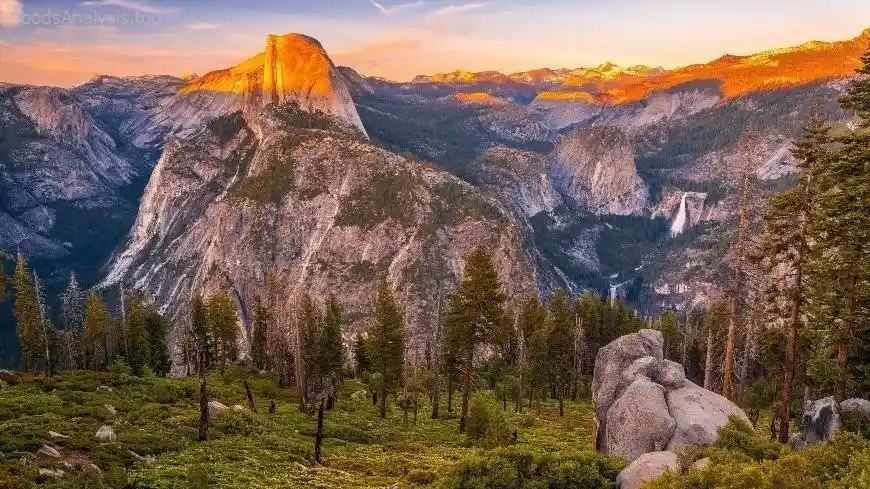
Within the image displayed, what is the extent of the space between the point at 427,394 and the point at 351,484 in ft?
196

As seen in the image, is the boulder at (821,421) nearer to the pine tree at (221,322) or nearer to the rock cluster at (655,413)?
the rock cluster at (655,413)

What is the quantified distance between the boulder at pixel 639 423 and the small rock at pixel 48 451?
28809 mm

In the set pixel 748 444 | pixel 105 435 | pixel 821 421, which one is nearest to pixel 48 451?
pixel 105 435

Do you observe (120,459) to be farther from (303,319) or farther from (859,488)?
(303,319)

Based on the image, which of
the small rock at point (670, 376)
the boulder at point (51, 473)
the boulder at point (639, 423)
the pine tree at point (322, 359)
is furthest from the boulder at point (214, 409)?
the small rock at point (670, 376)

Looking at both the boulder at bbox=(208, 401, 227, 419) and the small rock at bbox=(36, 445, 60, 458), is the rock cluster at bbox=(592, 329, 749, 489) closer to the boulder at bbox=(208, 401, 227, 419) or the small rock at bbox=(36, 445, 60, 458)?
the boulder at bbox=(208, 401, 227, 419)

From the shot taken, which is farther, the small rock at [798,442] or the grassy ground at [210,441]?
the small rock at [798,442]

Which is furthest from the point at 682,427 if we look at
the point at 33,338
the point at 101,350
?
the point at 101,350

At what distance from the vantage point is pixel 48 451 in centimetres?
2908

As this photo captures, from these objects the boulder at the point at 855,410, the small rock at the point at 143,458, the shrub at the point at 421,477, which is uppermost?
the boulder at the point at 855,410

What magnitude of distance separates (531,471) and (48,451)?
78.1 ft

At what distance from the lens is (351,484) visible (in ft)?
107

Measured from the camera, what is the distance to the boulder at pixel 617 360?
125ft

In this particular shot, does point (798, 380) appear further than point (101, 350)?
No
